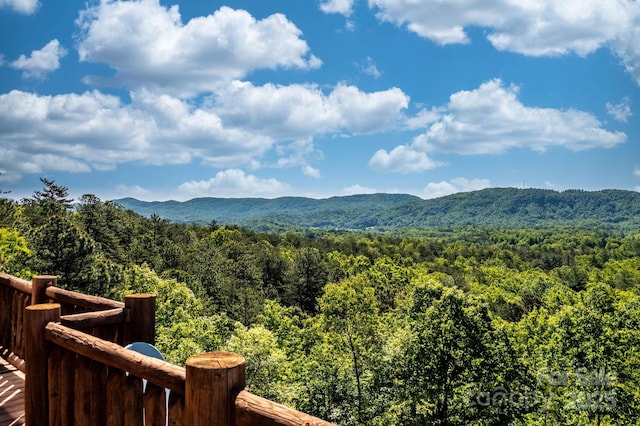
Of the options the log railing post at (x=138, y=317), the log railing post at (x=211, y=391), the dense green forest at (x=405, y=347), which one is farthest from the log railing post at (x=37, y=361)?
the dense green forest at (x=405, y=347)

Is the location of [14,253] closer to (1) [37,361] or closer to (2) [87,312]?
(2) [87,312]

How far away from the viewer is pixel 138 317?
359cm

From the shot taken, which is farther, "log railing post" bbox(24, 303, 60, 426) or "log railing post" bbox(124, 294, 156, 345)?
"log railing post" bbox(124, 294, 156, 345)

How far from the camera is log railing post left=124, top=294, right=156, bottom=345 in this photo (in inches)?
141

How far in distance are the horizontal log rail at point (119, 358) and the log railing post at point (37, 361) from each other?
0.09m

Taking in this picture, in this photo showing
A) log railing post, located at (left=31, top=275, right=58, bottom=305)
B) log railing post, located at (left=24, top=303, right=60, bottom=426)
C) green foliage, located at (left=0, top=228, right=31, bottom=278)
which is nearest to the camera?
log railing post, located at (left=24, top=303, right=60, bottom=426)

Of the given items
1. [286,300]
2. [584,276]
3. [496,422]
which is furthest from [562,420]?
[584,276]

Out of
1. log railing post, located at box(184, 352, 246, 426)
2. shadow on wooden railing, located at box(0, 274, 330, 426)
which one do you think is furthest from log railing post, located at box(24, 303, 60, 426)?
log railing post, located at box(184, 352, 246, 426)

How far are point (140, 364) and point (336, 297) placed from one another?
24372 mm

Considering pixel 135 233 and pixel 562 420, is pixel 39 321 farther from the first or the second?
pixel 135 233

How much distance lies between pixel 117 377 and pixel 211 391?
104 centimetres

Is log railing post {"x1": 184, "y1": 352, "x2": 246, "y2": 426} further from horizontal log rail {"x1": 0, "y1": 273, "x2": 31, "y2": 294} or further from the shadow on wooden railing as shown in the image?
horizontal log rail {"x1": 0, "y1": 273, "x2": 31, "y2": 294}

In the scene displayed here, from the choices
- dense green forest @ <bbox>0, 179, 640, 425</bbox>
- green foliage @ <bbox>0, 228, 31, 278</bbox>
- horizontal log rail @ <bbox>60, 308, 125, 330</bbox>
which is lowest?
dense green forest @ <bbox>0, 179, 640, 425</bbox>

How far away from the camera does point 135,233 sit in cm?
4284
